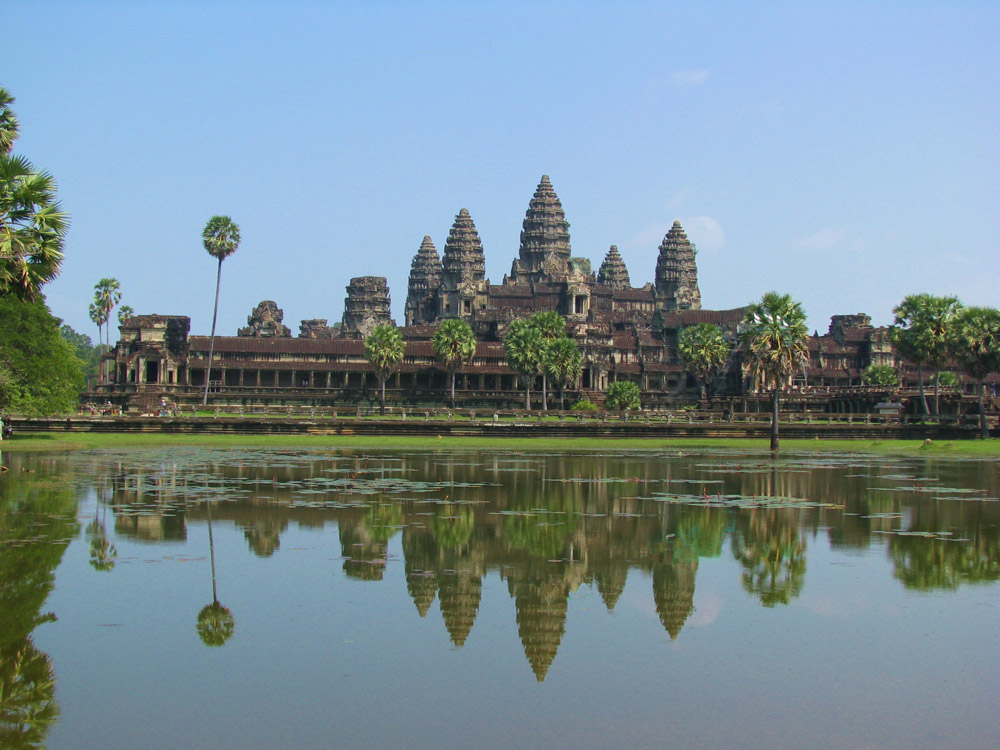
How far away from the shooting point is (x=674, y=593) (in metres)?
16.3

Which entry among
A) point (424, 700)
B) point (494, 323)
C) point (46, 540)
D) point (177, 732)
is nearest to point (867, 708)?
point (424, 700)

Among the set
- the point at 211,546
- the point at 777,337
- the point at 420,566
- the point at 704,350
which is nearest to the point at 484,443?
the point at 777,337

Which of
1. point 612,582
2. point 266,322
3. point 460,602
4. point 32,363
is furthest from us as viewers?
point 266,322

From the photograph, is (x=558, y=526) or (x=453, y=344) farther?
(x=453, y=344)

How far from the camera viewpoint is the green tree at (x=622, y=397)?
9775cm

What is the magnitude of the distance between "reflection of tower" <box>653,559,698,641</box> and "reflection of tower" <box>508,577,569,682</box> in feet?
4.20

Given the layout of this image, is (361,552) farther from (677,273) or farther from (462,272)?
(677,273)

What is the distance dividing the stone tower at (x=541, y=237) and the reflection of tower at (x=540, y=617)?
148770mm

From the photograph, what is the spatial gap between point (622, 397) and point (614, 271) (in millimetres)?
90137

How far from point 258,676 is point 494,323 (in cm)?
12406

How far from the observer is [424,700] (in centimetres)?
1119

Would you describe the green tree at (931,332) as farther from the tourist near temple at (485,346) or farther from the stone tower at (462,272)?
the stone tower at (462,272)

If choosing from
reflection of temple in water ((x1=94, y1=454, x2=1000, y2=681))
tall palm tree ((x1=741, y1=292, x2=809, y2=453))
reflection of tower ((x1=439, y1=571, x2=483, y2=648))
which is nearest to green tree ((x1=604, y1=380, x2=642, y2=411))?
tall palm tree ((x1=741, y1=292, x2=809, y2=453))

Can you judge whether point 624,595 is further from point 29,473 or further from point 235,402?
point 235,402
